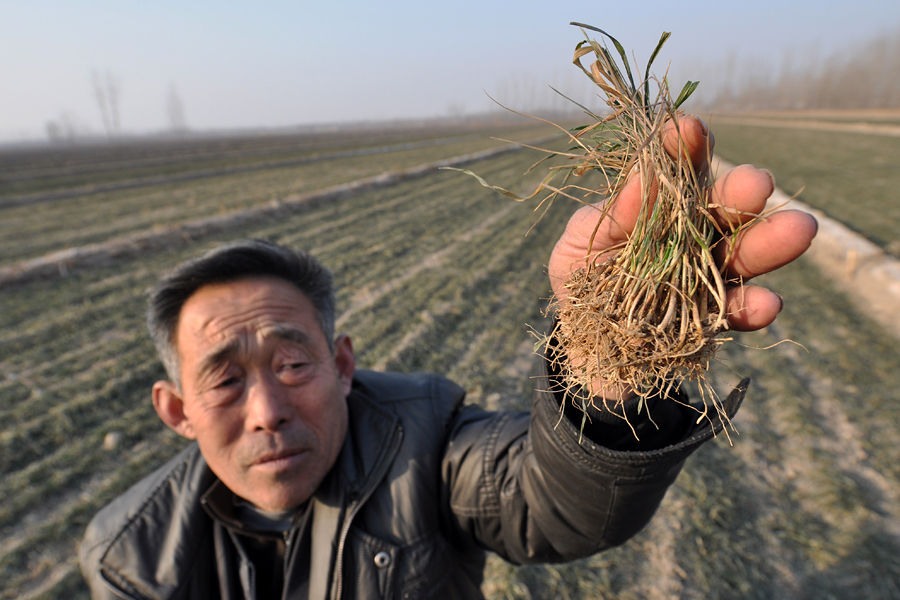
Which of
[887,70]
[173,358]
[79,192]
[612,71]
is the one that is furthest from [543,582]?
[887,70]

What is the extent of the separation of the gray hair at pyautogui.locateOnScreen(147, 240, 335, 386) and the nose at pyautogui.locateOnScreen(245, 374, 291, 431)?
325mm

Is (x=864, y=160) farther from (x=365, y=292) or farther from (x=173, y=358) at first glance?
(x=173, y=358)

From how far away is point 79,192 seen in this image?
1925 cm

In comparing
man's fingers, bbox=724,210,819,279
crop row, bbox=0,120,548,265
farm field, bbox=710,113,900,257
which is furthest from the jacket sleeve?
crop row, bbox=0,120,548,265

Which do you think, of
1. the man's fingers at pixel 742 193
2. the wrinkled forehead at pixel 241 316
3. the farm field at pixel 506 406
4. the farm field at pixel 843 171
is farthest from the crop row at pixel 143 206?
the farm field at pixel 843 171

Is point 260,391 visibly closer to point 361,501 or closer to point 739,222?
point 361,501

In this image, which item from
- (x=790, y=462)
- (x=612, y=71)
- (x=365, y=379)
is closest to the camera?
(x=612, y=71)

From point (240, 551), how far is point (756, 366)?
5451mm

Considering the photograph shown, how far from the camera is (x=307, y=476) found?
1806 millimetres

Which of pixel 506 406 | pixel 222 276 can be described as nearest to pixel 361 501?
pixel 222 276

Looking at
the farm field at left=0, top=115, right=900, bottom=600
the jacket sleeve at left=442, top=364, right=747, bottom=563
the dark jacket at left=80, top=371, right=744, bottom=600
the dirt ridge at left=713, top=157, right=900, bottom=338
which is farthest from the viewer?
the dirt ridge at left=713, top=157, right=900, bottom=338

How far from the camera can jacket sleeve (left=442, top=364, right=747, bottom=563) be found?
A: 4.39ft

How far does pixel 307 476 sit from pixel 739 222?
1540mm

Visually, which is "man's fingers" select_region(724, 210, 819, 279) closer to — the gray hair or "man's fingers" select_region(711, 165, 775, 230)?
"man's fingers" select_region(711, 165, 775, 230)
